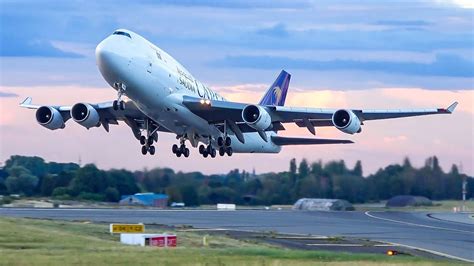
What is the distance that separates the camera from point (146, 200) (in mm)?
96750

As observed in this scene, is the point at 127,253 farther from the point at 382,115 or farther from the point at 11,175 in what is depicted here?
the point at 11,175

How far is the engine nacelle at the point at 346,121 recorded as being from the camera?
2275 inches

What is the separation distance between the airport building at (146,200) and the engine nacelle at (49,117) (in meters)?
25.6

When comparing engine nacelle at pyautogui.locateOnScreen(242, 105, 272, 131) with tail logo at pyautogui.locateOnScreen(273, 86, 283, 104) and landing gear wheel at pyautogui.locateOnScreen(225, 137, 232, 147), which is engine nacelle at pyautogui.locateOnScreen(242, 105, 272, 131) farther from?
tail logo at pyautogui.locateOnScreen(273, 86, 283, 104)

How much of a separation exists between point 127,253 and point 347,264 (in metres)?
9.06

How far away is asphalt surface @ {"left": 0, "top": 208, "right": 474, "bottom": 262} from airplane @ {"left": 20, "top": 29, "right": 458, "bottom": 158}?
35.1 ft

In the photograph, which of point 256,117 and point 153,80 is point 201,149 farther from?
point 153,80

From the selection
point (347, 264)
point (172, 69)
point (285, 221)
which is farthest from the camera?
point (285, 221)

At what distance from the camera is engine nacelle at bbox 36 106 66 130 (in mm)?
61406

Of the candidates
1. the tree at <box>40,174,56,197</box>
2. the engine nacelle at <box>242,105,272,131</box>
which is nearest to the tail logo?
the engine nacelle at <box>242,105,272,131</box>

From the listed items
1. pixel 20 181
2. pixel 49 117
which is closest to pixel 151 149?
pixel 49 117

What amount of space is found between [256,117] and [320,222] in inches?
1256

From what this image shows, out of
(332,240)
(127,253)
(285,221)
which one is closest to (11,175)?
(285,221)

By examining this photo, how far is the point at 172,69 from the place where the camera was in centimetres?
5666
